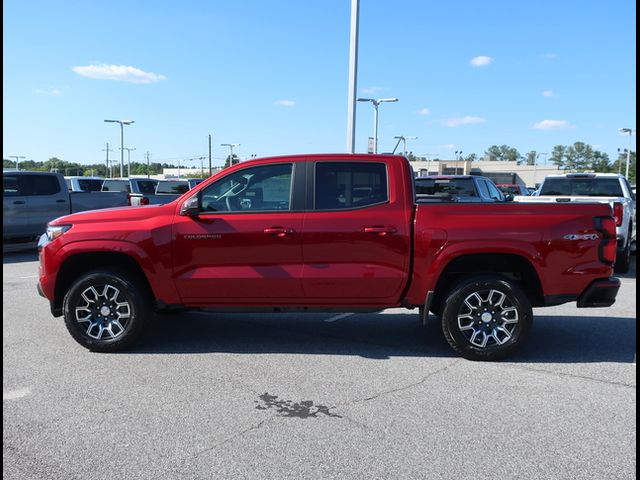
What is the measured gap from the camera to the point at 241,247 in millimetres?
5227

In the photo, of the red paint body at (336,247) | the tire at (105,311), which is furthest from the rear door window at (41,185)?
the tire at (105,311)

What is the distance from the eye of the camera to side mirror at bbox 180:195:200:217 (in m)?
5.24

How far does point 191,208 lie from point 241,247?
593 millimetres

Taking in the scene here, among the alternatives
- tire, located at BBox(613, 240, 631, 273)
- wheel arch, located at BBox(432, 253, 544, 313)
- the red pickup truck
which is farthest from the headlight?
tire, located at BBox(613, 240, 631, 273)

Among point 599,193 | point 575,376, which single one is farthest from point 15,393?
point 599,193

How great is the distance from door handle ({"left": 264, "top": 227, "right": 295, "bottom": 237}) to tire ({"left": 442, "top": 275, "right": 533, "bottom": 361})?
5.23 ft

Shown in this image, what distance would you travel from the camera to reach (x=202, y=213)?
5305 mm

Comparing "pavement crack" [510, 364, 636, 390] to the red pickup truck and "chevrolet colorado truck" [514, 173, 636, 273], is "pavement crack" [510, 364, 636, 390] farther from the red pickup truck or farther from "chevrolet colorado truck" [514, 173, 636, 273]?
"chevrolet colorado truck" [514, 173, 636, 273]

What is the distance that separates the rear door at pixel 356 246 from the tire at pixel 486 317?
1.85 feet

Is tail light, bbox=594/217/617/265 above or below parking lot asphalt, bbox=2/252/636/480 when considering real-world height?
above

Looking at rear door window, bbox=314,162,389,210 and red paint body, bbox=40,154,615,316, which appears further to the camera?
rear door window, bbox=314,162,389,210

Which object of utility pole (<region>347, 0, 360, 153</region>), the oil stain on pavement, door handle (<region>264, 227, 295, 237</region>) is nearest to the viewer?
the oil stain on pavement

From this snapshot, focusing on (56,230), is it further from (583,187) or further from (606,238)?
(583,187)

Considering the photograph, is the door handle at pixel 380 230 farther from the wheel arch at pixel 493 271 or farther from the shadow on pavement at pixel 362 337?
the shadow on pavement at pixel 362 337
